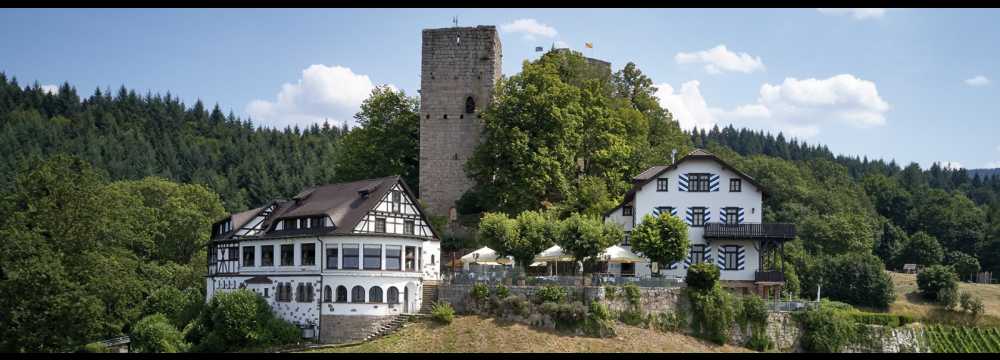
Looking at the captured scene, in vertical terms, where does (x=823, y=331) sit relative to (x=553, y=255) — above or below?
below

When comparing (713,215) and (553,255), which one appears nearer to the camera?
(553,255)

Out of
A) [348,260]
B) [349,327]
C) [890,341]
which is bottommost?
[890,341]

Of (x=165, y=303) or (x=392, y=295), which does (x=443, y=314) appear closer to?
(x=392, y=295)

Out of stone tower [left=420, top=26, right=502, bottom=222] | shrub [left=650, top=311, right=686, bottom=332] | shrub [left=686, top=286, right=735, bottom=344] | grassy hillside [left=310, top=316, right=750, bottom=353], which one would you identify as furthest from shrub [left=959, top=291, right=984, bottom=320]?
stone tower [left=420, top=26, right=502, bottom=222]

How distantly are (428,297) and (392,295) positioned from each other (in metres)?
1.79

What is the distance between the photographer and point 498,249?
4866 cm

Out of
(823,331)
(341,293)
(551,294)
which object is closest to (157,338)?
(341,293)

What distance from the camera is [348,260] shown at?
150ft

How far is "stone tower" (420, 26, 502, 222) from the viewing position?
64250 mm

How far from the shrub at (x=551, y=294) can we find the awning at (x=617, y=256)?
4187 mm

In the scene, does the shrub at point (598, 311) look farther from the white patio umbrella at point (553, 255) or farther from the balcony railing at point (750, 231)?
the balcony railing at point (750, 231)

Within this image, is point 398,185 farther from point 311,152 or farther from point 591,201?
point 311,152

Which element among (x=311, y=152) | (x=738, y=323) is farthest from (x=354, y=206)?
(x=311, y=152)

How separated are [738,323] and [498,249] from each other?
10.9 meters
